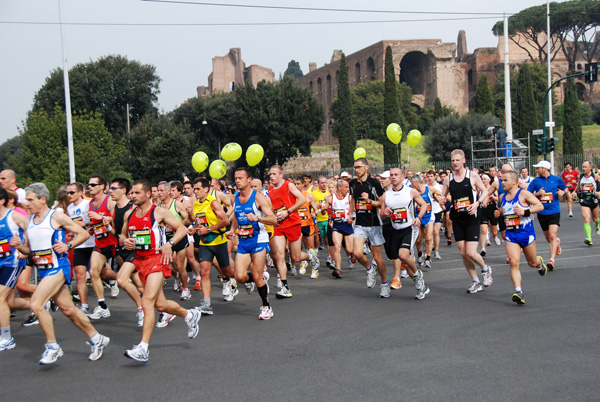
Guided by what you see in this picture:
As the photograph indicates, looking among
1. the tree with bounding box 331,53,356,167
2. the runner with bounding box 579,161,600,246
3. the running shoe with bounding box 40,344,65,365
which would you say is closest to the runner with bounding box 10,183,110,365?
the running shoe with bounding box 40,344,65,365

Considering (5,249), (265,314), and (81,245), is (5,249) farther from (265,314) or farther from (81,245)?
(265,314)

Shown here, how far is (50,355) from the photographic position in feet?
20.6

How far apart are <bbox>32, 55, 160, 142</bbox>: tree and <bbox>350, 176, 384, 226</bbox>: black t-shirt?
51.0 meters

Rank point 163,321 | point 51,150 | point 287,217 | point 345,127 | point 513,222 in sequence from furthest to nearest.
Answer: point 345,127, point 51,150, point 287,217, point 513,222, point 163,321

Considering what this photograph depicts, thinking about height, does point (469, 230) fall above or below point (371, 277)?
above

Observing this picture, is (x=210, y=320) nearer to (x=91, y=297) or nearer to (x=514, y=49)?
(x=91, y=297)

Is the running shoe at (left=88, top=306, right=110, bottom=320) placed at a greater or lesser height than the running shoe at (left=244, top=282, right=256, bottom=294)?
greater

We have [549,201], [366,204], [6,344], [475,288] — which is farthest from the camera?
[549,201]

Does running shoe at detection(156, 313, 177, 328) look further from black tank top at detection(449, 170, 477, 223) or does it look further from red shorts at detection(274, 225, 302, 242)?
black tank top at detection(449, 170, 477, 223)

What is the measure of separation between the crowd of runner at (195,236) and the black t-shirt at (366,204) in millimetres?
19

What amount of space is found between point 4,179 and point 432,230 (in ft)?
28.6

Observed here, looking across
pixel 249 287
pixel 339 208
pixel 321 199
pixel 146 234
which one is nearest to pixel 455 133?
pixel 321 199

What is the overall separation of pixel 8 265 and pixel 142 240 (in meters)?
2.05

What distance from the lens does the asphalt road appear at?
203 inches
